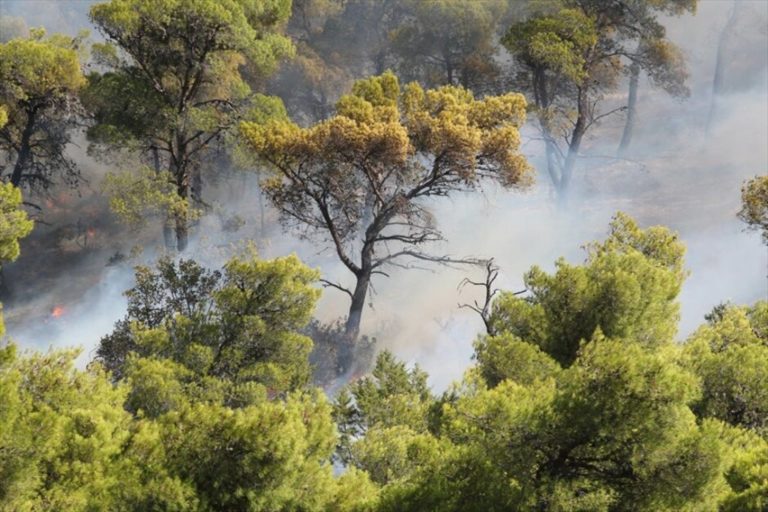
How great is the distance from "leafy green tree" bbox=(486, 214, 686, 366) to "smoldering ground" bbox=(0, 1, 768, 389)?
8621 mm

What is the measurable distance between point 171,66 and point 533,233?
14611 millimetres

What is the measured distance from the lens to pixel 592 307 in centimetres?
1272

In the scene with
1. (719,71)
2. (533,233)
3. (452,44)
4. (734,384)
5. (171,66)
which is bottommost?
(734,384)

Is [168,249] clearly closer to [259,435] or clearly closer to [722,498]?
[259,435]

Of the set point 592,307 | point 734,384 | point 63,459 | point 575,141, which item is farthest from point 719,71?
point 63,459

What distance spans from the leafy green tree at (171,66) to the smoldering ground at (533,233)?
17.5 feet

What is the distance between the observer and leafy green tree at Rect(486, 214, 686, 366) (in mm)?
12336

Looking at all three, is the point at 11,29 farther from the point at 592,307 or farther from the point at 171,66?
the point at 592,307

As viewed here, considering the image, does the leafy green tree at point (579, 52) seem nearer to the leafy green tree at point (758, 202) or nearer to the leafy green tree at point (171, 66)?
the leafy green tree at point (171, 66)

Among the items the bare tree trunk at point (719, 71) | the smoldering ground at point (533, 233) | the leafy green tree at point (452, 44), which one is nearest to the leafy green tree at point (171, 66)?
the smoldering ground at point (533, 233)

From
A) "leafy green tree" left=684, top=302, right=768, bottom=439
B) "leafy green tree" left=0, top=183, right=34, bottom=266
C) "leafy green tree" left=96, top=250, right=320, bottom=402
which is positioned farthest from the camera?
"leafy green tree" left=0, top=183, right=34, bottom=266

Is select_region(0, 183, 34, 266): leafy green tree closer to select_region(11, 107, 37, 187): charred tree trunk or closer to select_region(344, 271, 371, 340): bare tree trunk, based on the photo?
select_region(344, 271, 371, 340): bare tree trunk

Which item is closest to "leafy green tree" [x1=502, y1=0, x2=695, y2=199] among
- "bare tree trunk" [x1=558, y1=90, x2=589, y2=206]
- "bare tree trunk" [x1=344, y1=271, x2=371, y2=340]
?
"bare tree trunk" [x1=558, y1=90, x2=589, y2=206]

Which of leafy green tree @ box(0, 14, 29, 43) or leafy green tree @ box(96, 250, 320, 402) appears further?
leafy green tree @ box(0, 14, 29, 43)
